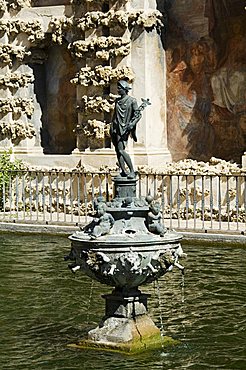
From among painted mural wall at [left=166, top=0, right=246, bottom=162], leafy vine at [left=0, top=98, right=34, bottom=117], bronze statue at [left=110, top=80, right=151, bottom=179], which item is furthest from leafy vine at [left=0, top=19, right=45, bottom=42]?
bronze statue at [left=110, top=80, right=151, bottom=179]

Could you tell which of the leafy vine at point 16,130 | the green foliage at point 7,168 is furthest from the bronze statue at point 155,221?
the leafy vine at point 16,130

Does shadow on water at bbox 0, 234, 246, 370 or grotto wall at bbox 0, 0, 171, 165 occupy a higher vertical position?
grotto wall at bbox 0, 0, 171, 165

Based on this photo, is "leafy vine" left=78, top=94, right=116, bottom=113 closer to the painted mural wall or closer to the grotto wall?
the grotto wall

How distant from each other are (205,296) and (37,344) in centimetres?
278

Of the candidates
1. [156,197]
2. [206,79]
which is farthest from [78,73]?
[156,197]

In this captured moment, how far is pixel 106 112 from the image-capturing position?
19781 millimetres

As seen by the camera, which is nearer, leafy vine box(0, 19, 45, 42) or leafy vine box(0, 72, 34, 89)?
leafy vine box(0, 19, 45, 42)

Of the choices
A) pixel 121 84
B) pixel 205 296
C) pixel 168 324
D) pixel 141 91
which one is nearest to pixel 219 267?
pixel 205 296

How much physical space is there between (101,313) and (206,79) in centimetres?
1061

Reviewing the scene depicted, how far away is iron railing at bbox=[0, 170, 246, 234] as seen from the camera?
1688 cm

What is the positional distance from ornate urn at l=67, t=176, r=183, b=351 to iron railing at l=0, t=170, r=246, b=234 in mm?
6985

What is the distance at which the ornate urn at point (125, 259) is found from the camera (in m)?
8.48

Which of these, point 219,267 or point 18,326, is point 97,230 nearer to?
point 18,326

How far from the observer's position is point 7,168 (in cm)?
2025
